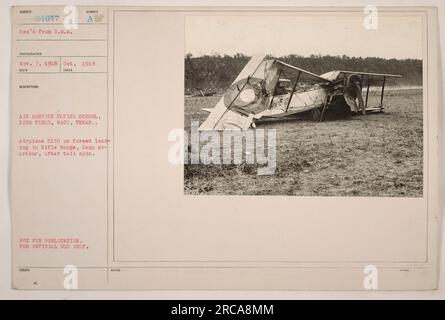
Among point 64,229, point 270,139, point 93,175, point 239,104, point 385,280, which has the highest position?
point 239,104

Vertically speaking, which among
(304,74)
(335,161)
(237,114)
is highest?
(304,74)

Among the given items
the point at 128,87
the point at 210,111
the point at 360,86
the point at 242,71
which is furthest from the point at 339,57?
the point at 128,87

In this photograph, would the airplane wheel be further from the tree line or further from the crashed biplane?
the tree line

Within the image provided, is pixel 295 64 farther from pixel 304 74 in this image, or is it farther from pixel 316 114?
pixel 316 114

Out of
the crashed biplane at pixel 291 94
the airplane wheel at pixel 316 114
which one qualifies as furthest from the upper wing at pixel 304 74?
the airplane wheel at pixel 316 114

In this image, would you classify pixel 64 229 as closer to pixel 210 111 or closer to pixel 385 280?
pixel 210 111

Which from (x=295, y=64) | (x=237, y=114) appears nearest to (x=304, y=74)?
(x=295, y=64)

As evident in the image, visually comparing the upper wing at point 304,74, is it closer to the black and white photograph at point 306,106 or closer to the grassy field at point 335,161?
the black and white photograph at point 306,106
